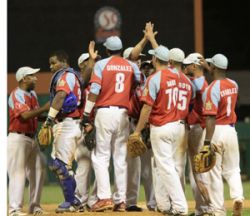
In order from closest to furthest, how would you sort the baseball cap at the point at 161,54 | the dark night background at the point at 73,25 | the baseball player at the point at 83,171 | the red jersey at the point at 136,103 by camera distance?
1. the baseball cap at the point at 161,54
2. the red jersey at the point at 136,103
3. the baseball player at the point at 83,171
4. the dark night background at the point at 73,25

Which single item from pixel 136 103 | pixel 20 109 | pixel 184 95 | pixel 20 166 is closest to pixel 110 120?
pixel 136 103

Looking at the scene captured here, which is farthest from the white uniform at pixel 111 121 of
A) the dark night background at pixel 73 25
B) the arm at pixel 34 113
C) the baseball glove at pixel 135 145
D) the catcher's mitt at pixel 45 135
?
the dark night background at pixel 73 25

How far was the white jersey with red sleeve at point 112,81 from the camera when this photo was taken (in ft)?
27.6

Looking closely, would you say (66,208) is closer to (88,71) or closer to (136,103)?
(136,103)

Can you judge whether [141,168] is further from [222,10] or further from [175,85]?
[222,10]

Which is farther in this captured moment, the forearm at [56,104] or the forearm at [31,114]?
the forearm at [31,114]

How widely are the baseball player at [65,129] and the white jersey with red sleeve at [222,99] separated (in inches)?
52.2

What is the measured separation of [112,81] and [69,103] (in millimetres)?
501

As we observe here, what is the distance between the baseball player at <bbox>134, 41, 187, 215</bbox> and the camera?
8117 mm

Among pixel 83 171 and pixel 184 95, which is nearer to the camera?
pixel 184 95

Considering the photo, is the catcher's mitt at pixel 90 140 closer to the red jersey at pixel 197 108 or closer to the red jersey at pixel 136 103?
the red jersey at pixel 136 103

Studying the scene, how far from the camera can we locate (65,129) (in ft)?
28.1

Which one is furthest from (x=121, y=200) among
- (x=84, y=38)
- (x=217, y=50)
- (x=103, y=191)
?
(x=217, y=50)

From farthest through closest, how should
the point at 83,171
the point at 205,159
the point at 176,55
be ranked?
the point at 83,171 → the point at 176,55 → the point at 205,159
